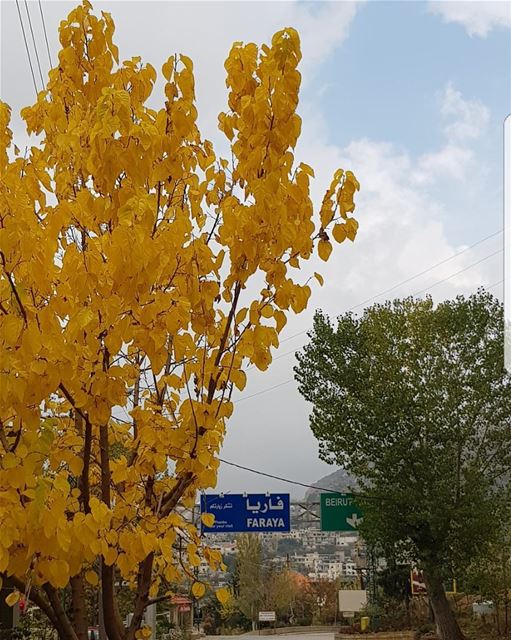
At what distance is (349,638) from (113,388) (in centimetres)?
2454

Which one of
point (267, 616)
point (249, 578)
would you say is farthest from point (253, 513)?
point (249, 578)

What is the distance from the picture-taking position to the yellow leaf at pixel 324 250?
7.51ft

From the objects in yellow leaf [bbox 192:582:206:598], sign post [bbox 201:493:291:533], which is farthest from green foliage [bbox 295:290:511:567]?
yellow leaf [bbox 192:582:206:598]

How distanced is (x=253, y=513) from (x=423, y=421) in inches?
197

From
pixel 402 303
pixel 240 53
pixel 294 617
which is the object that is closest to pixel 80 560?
pixel 240 53

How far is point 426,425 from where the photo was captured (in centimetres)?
2044

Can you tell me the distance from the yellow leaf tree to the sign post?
60.6 feet

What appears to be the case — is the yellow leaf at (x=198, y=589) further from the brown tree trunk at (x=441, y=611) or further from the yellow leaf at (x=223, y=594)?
the brown tree trunk at (x=441, y=611)

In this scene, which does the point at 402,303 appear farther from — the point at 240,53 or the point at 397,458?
the point at 240,53

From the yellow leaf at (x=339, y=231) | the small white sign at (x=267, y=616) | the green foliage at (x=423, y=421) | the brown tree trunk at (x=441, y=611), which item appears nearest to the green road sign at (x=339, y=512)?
the green foliage at (x=423, y=421)

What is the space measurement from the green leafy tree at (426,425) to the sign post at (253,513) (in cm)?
183

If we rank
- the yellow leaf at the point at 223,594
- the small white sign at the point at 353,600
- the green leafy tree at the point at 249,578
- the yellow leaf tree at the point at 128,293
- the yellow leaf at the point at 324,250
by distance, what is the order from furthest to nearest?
the green leafy tree at the point at 249,578 → the small white sign at the point at 353,600 → the yellow leaf at the point at 223,594 → the yellow leaf at the point at 324,250 → the yellow leaf tree at the point at 128,293

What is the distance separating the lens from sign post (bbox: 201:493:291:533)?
2070 centimetres

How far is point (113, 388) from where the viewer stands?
2012 mm
